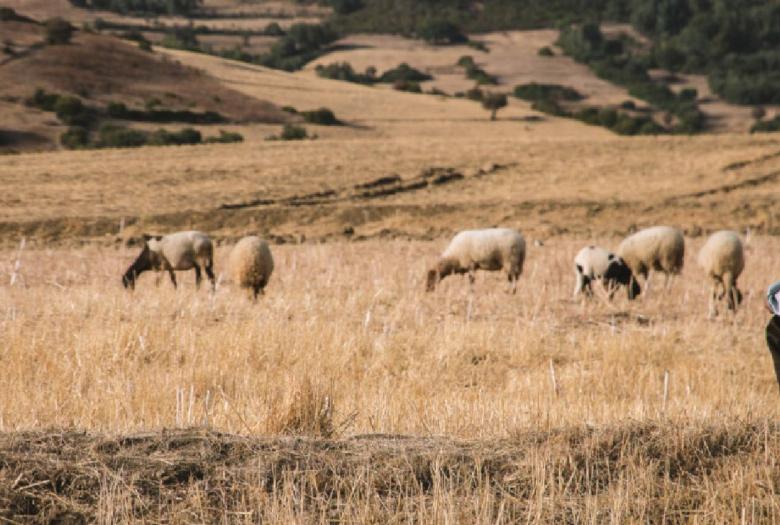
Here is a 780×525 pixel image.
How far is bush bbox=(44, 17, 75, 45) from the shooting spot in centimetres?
7388

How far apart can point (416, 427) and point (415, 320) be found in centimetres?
609

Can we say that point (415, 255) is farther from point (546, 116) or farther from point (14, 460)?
point (546, 116)

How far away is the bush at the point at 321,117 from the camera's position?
71000mm

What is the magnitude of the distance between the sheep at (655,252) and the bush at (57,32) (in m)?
64.3

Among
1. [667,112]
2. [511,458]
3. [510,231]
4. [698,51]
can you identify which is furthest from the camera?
[698,51]

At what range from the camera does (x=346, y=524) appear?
16.5ft

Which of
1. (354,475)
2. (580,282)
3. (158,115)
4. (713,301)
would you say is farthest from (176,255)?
(158,115)

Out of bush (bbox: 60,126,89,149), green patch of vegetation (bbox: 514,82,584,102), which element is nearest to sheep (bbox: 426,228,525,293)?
bush (bbox: 60,126,89,149)

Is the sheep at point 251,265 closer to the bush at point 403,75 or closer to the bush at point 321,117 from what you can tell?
the bush at point 321,117

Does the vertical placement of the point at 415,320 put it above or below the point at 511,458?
below

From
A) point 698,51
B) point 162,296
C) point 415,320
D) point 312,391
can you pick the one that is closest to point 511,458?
point 312,391

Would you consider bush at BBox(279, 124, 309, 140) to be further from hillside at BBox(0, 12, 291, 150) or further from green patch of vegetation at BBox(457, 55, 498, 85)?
green patch of vegetation at BBox(457, 55, 498, 85)

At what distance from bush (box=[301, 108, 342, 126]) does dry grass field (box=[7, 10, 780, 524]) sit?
40.7 metres

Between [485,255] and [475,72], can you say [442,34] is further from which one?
[485,255]
